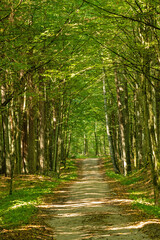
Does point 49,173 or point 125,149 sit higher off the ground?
point 125,149

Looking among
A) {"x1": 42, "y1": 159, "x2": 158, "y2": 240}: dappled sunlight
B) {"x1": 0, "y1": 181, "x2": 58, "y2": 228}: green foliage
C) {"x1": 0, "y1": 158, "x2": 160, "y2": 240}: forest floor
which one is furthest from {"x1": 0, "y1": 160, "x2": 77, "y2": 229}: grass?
{"x1": 42, "y1": 159, "x2": 158, "y2": 240}: dappled sunlight

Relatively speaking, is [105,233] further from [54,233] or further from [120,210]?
[120,210]

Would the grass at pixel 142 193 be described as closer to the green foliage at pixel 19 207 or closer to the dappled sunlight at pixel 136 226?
the dappled sunlight at pixel 136 226

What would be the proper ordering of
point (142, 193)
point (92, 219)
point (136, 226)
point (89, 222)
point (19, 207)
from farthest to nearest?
point (142, 193)
point (19, 207)
point (92, 219)
point (89, 222)
point (136, 226)

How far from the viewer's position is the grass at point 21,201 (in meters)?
7.82

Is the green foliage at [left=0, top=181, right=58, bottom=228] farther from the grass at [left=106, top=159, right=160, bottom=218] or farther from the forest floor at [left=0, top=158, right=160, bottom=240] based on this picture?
the grass at [left=106, top=159, right=160, bottom=218]

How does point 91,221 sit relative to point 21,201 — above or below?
below

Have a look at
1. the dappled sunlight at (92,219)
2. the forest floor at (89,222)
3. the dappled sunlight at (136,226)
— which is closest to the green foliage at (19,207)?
the forest floor at (89,222)

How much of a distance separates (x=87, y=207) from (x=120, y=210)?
1310mm

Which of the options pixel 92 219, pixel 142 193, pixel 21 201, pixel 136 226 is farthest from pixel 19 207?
pixel 142 193

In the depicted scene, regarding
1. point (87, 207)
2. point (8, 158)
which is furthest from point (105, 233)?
point (8, 158)

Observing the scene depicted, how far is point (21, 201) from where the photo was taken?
411 inches

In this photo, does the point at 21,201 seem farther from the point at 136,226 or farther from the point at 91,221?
the point at 136,226

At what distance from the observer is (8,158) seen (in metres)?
16.3
